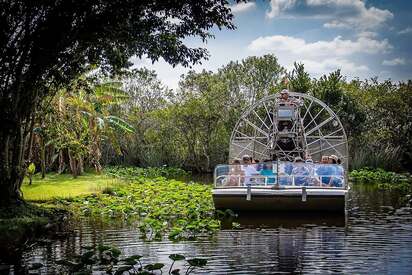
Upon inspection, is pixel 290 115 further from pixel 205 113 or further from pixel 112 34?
pixel 205 113

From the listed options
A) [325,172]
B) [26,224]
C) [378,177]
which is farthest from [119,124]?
[26,224]

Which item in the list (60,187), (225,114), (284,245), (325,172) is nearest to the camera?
(284,245)

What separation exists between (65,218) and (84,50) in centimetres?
507

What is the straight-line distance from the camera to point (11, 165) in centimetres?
1681

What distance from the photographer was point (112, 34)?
15469 mm

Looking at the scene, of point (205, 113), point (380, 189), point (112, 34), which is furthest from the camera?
point (205, 113)

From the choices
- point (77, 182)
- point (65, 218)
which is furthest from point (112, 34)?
point (77, 182)

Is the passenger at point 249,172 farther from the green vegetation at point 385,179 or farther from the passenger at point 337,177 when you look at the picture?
the green vegetation at point 385,179

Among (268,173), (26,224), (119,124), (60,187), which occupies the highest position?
(119,124)

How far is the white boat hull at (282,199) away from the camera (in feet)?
55.6

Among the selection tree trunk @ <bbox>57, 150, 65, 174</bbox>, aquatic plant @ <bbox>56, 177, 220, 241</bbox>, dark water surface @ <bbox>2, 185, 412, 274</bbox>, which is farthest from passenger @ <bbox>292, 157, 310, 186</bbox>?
tree trunk @ <bbox>57, 150, 65, 174</bbox>

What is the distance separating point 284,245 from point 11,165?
8.62m

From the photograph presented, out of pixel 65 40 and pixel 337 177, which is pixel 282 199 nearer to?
pixel 337 177

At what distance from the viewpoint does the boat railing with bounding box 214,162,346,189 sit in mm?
17797
